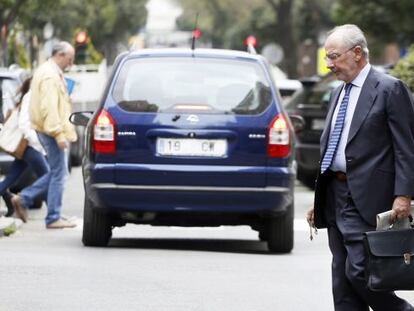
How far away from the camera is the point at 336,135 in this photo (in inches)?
281

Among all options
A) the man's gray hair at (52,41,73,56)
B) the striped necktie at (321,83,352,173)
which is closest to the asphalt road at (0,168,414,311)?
the man's gray hair at (52,41,73,56)

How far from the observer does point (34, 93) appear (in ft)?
46.6

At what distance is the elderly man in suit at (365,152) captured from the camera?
22.9 ft

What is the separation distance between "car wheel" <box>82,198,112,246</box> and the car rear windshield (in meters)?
0.97

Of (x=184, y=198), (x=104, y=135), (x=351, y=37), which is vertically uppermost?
(x=351, y=37)

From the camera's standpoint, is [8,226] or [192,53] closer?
[192,53]

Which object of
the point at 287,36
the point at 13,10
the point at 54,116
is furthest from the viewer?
the point at 287,36

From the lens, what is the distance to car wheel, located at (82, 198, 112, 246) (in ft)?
39.9

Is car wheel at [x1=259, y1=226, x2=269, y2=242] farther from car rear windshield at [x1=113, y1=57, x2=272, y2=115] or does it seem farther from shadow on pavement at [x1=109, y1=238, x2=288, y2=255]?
car rear windshield at [x1=113, y1=57, x2=272, y2=115]

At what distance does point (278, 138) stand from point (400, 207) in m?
4.92

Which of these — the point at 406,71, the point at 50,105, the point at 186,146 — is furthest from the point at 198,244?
the point at 406,71

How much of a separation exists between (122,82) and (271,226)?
173 centimetres

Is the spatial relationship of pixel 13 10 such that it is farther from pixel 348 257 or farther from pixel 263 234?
pixel 348 257

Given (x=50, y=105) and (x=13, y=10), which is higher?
(x=50, y=105)
